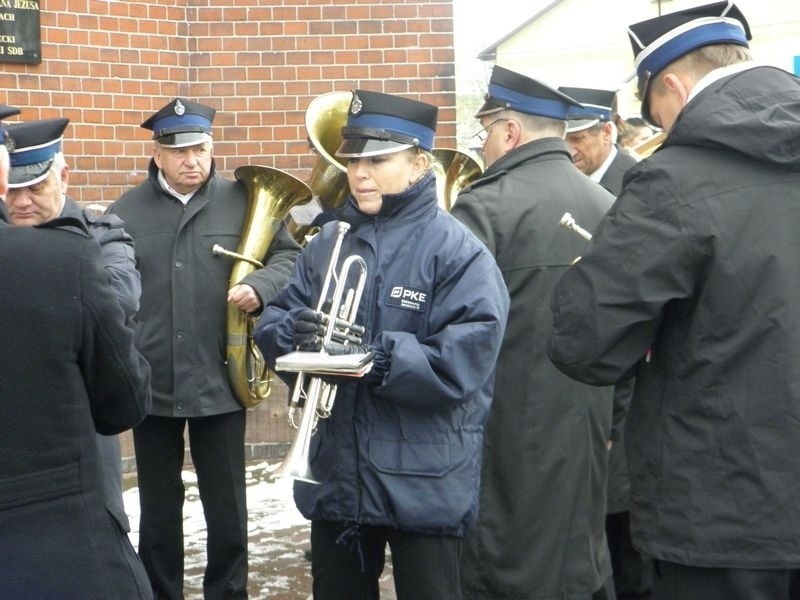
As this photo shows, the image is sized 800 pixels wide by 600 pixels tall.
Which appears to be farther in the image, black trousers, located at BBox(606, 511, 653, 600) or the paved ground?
the paved ground

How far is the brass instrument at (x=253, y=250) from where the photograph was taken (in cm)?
564

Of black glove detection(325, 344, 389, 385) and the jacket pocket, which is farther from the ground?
black glove detection(325, 344, 389, 385)

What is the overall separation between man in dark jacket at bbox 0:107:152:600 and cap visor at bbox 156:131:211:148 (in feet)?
9.22

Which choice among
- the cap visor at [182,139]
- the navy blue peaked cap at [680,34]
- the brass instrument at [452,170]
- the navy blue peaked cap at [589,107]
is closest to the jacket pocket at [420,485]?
the navy blue peaked cap at [680,34]

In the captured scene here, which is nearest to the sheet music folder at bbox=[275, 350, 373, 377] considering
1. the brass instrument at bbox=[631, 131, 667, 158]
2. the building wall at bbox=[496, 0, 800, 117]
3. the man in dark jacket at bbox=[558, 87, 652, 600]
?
the man in dark jacket at bbox=[558, 87, 652, 600]

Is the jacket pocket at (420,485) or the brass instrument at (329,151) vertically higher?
the brass instrument at (329,151)

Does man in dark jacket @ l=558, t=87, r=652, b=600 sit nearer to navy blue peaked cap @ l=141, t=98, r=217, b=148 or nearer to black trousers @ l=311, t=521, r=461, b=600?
black trousers @ l=311, t=521, r=461, b=600

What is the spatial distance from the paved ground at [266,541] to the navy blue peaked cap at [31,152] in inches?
91.2

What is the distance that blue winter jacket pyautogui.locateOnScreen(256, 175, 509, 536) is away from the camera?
3.66m

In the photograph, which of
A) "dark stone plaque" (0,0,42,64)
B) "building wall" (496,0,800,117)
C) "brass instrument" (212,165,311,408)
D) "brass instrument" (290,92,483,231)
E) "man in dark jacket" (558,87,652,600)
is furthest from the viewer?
"building wall" (496,0,800,117)

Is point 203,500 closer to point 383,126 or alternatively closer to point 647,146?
point 383,126

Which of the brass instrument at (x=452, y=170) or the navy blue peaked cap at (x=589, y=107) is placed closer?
the navy blue peaked cap at (x=589, y=107)

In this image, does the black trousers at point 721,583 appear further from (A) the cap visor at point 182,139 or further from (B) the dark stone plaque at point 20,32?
(B) the dark stone plaque at point 20,32

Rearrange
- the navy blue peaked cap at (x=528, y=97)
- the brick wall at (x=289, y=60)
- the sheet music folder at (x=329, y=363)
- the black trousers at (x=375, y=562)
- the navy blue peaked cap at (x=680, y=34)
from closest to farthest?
the navy blue peaked cap at (x=680, y=34)
the sheet music folder at (x=329, y=363)
the black trousers at (x=375, y=562)
the navy blue peaked cap at (x=528, y=97)
the brick wall at (x=289, y=60)
